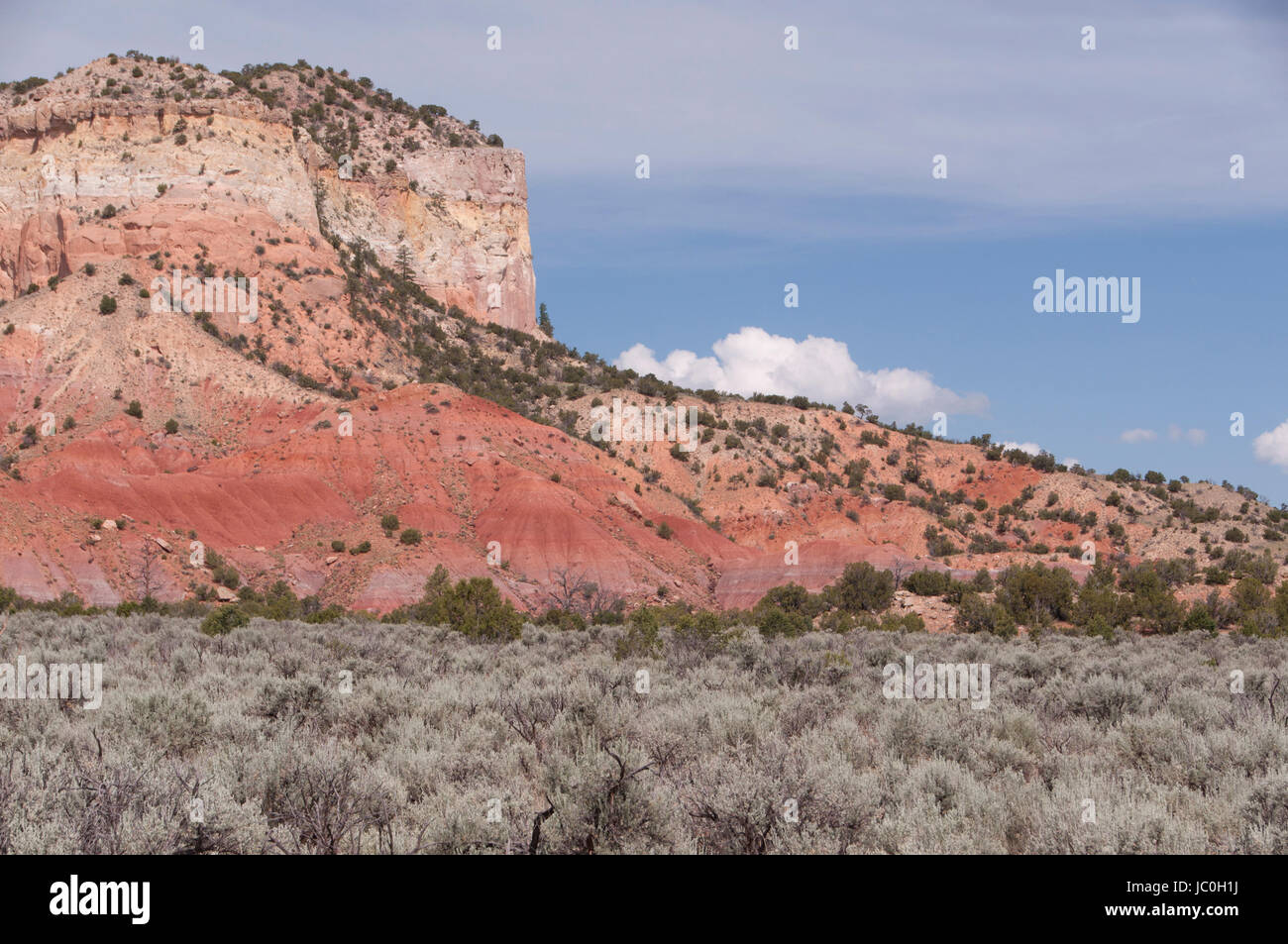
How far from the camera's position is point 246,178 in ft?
196

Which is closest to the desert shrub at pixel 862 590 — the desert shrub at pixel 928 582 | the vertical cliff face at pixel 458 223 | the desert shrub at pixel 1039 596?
the desert shrub at pixel 928 582

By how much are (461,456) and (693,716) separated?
3979cm

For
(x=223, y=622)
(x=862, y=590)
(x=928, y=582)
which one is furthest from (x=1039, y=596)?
(x=223, y=622)

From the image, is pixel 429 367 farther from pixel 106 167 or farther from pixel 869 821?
pixel 869 821

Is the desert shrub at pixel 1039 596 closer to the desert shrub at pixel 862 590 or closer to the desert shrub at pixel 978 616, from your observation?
the desert shrub at pixel 978 616

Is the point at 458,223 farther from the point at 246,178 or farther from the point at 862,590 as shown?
the point at 862,590

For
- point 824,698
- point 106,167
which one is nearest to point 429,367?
point 106,167

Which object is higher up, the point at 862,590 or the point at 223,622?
the point at 223,622

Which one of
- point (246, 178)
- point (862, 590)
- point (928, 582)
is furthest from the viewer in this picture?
point (246, 178)

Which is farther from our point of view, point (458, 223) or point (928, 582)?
point (458, 223)

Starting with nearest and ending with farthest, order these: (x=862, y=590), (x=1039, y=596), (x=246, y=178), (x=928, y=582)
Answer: (x=1039, y=596), (x=862, y=590), (x=928, y=582), (x=246, y=178)

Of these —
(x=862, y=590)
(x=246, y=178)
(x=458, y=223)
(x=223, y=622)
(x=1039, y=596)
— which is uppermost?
(x=458, y=223)

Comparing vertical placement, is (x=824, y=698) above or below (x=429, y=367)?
below
